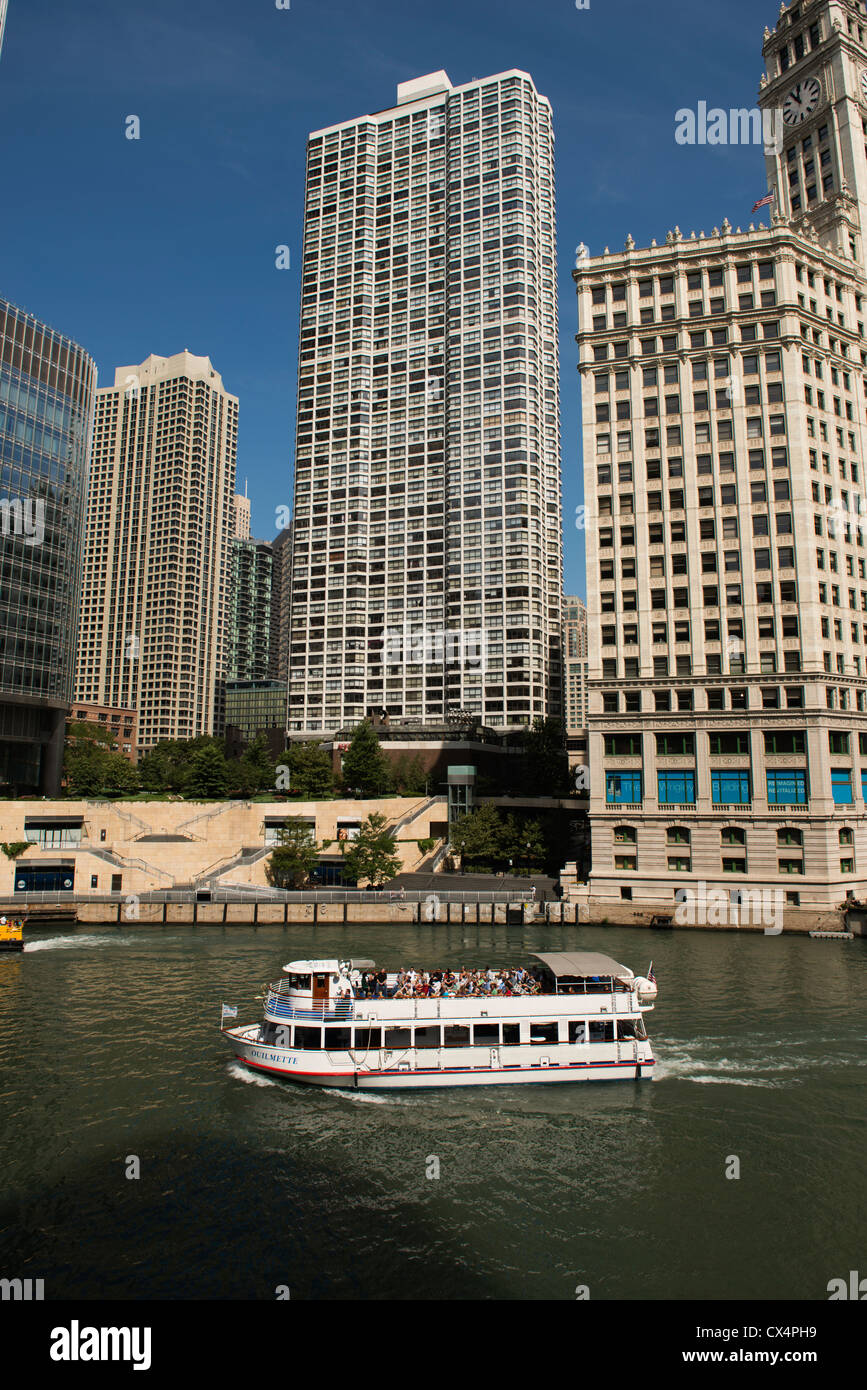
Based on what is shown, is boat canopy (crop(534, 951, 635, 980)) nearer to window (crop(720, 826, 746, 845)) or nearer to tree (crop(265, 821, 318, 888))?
window (crop(720, 826, 746, 845))

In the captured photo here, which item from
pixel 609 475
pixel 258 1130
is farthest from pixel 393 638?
pixel 258 1130

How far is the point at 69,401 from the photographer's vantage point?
112 meters

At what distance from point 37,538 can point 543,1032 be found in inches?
3669

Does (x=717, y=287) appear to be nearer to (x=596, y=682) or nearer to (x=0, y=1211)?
(x=596, y=682)

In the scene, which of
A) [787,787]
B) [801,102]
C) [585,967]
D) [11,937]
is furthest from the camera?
[801,102]

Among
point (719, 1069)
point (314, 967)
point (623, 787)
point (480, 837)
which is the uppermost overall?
point (623, 787)

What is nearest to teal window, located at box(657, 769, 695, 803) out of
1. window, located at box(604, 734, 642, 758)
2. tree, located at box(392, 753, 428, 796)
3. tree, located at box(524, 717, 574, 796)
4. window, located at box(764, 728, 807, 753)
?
window, located at box(604, 734, 642, 758)

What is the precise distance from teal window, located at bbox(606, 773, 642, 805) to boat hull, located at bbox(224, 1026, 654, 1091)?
42.5 metres

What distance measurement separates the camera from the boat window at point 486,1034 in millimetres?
39156

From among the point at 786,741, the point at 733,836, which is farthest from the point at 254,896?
the point at 786,741

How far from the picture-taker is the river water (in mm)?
23469

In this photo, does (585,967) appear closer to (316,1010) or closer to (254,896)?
(316,1010)

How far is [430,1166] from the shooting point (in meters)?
29.7

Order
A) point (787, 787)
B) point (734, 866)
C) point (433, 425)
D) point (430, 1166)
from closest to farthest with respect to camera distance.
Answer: point (430, 1166) → point (787, 787) → point (734, 866) → point (433, 425)
